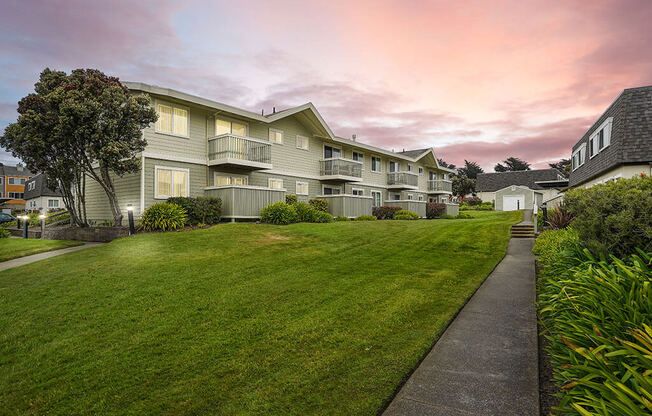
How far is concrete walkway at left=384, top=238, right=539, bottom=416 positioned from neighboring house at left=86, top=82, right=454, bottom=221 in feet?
45.4

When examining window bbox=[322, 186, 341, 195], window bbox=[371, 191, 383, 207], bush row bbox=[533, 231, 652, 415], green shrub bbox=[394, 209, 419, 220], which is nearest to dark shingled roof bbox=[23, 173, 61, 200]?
window bbox=[322, 186, 341, 195]

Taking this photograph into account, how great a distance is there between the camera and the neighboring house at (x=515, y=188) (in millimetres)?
48312

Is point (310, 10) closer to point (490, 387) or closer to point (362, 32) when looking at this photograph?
point (362, 32)

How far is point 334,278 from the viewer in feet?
24.9

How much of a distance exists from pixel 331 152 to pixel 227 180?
10297mm

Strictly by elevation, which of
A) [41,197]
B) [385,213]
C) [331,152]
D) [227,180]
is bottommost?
[385,213]

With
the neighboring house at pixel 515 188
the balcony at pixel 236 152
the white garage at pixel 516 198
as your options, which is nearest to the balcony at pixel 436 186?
the neighboring house at pixel 515 188

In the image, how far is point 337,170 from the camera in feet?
82.8

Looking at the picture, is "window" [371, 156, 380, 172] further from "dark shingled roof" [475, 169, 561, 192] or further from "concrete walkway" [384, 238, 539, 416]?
"dark shingled roof" [475, 169, 561, 192]

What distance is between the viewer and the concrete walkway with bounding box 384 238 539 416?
300 cm

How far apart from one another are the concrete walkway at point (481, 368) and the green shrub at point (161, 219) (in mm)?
12483

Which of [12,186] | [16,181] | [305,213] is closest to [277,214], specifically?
[305,213]

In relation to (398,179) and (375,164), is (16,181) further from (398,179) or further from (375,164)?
(398,179)

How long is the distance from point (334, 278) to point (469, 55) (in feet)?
40.3
